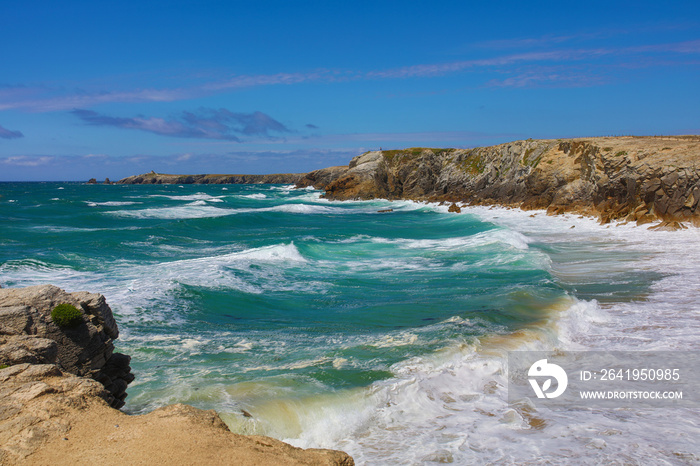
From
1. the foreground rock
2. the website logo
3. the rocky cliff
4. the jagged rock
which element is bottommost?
the website logo

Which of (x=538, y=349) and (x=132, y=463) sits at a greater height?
(x=132, y=463)

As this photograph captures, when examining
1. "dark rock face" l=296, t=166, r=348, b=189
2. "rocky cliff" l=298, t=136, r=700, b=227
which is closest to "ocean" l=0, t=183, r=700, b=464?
"rocky cliff" l=298, t=136, r=700, b=227

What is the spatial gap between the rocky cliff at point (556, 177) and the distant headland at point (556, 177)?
7 cm

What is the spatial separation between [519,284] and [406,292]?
3987 millimetres

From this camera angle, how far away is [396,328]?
40.2 ft

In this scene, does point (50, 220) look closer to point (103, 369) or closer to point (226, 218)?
point (226, 218)

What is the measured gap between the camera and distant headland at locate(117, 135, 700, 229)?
30312mm

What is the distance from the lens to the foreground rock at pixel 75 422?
15.8 feet

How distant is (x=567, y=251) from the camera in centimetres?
2381

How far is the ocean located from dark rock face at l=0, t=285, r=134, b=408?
2.70 feet

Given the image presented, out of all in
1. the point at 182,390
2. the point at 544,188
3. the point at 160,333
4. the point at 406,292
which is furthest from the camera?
the point at 544,188

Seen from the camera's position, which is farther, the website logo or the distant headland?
the distant headland

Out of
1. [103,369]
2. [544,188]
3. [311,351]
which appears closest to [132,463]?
[103,369]

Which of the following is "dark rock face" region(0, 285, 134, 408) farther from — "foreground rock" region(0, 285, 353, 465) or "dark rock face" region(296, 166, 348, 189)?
"dark rock face" region(296, 166, 348, 189)
